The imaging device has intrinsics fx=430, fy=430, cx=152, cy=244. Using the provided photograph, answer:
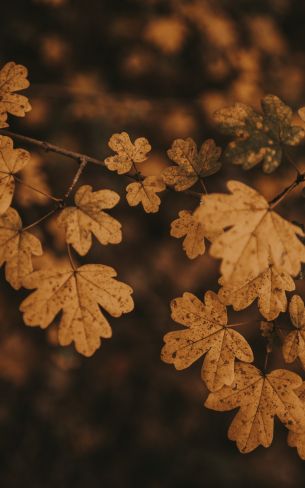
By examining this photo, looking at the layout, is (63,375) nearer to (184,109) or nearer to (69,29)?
(184,109)

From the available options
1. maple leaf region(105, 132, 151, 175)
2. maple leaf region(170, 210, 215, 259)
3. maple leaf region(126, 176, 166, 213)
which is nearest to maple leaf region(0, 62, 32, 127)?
maple leaf region(105, 132, 151, 175)

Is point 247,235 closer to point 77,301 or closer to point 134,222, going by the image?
point 77,301

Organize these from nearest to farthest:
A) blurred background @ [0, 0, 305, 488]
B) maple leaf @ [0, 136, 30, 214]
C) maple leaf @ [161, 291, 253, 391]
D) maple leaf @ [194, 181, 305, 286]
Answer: maple leaf @ [194, 181, 305, 286] → maple leaf @ [0, 136, 30, 214] → maple leaf @ [161, 291, 253, 391] → blurred background @ [0, 0, 305, 488]

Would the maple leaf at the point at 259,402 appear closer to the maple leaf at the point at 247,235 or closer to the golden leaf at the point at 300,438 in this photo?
the golden leaf at the point at 300,438

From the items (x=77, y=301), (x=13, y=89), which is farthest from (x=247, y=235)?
(x=13, y=89)

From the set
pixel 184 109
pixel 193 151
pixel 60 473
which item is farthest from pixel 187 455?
pixel 184 109

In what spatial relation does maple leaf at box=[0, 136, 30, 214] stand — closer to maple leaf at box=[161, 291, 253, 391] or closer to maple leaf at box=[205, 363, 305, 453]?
maple leaf at box=[161, 291, 253, 391]
